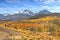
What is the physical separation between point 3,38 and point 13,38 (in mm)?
1389

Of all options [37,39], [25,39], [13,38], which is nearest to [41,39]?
[37,39]

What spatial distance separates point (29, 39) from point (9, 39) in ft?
14.4

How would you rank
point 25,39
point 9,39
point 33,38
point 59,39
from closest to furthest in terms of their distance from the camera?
1. point 9,39
2. point 25,39
3. point 33,38
4. point 59,39

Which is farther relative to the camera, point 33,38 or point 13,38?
point 33,38

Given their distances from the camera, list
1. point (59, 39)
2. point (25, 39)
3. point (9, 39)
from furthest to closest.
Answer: point (59, 39), point (25, 39), point (9, 39)

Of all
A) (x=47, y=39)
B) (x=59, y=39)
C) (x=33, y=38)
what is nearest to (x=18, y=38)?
(x=33, y=38)

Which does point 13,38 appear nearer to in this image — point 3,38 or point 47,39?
point 3,38

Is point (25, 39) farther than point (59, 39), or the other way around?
point (59, 39)

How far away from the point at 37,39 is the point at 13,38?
489 cm

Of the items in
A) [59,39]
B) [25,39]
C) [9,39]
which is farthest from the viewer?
[59,39]

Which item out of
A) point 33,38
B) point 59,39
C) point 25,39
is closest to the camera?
point 25,39

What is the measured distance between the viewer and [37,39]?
105 ft

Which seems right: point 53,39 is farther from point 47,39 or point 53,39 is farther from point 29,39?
point 29,39

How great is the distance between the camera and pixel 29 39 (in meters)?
31.2
